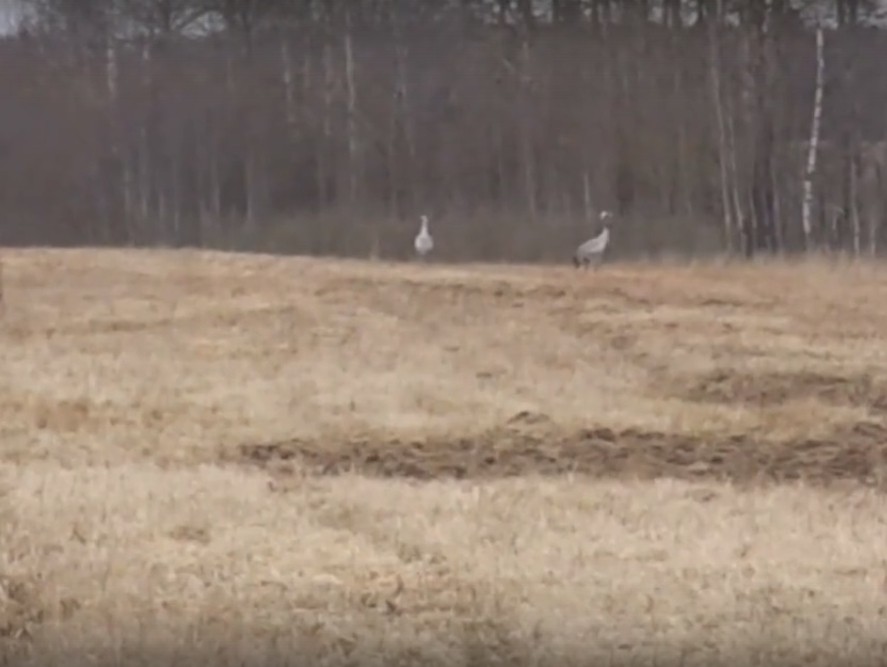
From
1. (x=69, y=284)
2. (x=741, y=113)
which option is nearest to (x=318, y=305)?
(x=69, y=284)

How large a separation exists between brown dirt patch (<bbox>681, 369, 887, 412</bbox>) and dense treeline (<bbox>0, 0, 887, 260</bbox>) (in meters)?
0.57

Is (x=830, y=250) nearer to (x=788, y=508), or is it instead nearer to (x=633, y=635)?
(x=788, y=508)

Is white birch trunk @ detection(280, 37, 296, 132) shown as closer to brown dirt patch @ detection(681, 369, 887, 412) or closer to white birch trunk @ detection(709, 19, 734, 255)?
white birch trunk @ detection(709, 19, 734, 255)

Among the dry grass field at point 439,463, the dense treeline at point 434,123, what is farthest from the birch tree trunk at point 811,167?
the dry grass field at point 439,463

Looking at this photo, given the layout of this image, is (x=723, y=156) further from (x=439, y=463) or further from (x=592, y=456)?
(x=439, y=463)

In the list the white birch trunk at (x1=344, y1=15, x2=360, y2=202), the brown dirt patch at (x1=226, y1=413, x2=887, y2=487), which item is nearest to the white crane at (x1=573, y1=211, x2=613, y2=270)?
the brown dirt patch at (x1=226, y1=413, x2=887, y2=487)

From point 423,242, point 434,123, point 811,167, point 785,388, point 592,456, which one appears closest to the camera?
point 434,123

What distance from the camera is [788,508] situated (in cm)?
450

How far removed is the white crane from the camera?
21.3ft

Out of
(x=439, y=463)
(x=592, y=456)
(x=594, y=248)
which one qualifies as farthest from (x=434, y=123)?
(x=594, y=248)

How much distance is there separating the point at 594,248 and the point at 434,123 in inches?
111

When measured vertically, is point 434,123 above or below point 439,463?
above

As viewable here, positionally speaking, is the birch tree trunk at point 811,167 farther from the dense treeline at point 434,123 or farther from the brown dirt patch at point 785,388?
the brown dirt patch at point 785,388

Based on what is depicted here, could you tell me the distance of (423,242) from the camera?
18.7ft
